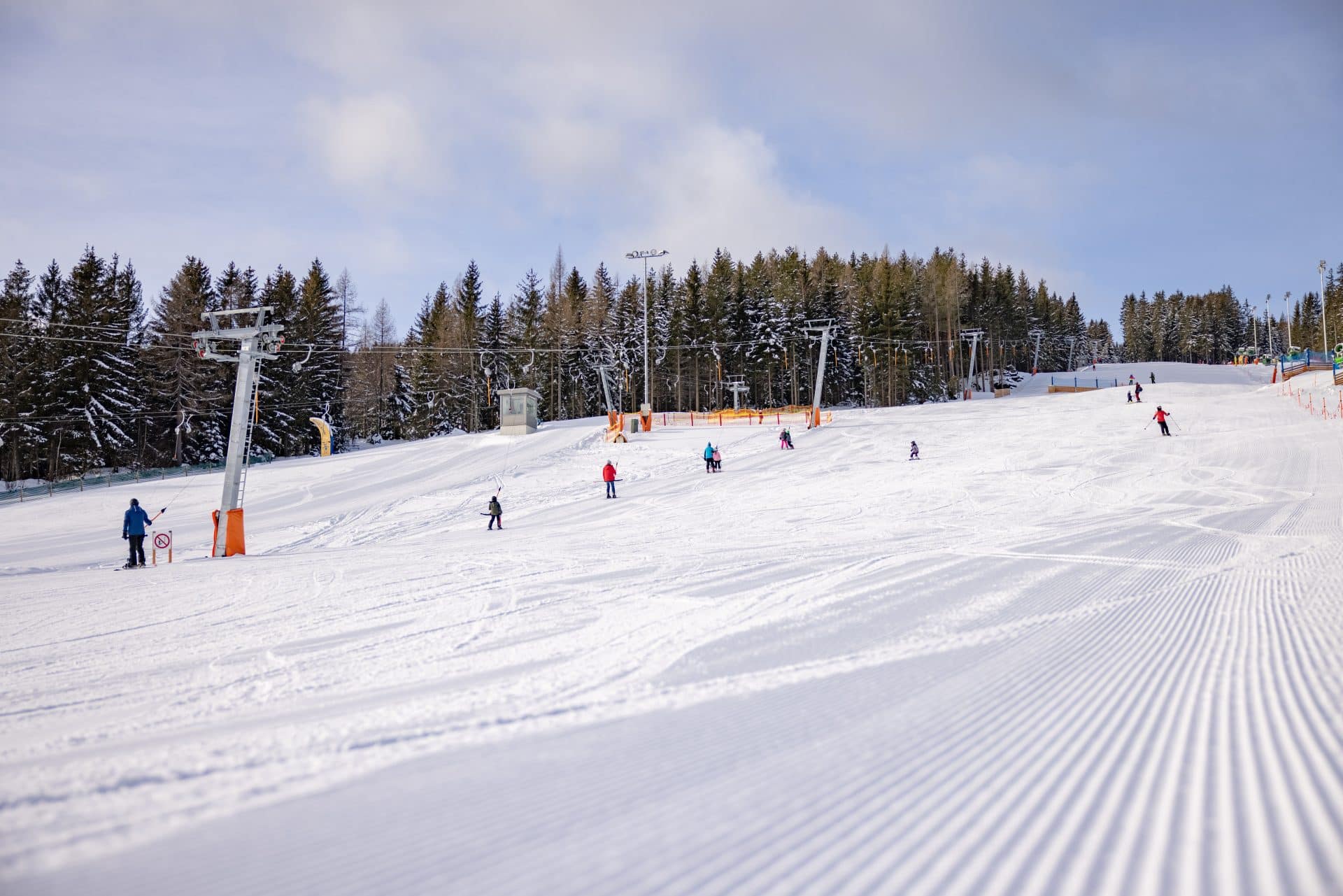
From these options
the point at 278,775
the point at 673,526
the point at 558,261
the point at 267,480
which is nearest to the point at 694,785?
the point at 278,775

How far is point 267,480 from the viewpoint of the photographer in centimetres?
2939

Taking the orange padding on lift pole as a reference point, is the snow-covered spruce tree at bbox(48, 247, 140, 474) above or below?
above

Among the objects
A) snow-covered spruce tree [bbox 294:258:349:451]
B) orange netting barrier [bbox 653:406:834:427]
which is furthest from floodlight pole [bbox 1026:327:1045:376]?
snow-covered spruce tree [bbox 294:258:349:451]

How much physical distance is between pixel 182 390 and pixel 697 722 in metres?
52.0

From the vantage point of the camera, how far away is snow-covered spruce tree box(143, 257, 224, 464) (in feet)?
142

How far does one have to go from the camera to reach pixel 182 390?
4369cm

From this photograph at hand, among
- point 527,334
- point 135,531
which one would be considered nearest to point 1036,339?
point 527,334

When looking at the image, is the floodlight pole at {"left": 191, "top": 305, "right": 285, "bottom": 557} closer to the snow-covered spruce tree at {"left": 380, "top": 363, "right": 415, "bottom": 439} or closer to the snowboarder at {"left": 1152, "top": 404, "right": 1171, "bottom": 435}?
the snowboarder at {"left": 1152, "top": 404, "right": 1171, "bottom": 435}

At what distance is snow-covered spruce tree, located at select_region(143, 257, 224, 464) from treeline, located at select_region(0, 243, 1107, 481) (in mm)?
136

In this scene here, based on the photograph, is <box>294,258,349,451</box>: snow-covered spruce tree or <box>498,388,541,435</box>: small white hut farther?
<box>294,258,349,451</box>: snow-covered spruce tree

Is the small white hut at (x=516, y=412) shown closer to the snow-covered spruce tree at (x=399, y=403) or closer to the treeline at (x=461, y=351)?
the treeline at (x=461, y=351)

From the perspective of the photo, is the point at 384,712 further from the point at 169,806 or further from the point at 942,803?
the point at 942,803

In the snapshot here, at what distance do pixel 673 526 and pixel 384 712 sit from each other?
38.3 ft

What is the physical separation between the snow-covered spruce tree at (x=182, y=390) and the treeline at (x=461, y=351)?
0.45 feet
